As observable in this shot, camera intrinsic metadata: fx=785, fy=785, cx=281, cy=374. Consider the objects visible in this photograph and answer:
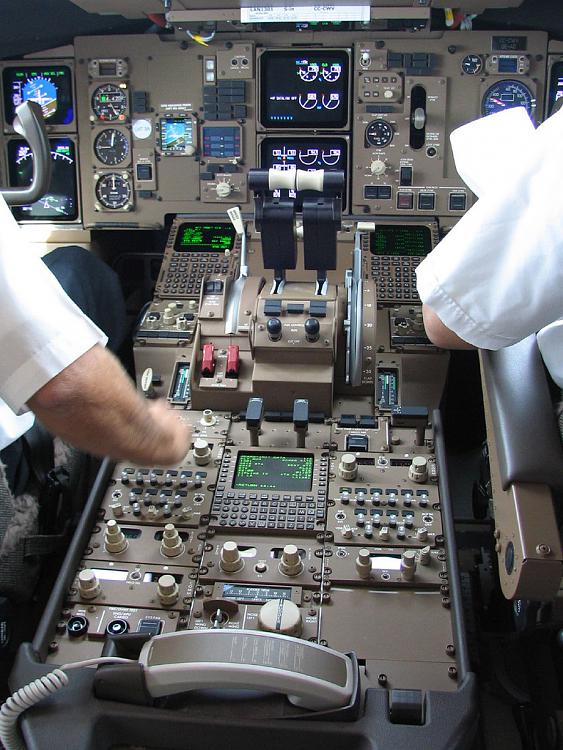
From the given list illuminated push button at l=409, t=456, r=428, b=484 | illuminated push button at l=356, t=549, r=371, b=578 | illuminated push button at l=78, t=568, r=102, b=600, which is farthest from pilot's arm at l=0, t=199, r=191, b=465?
illuminated push button at l=409, t=456, r=428, b=484

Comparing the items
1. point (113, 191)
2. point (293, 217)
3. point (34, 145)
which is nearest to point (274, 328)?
point (293, 217)

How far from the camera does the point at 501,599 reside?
8.11 feet

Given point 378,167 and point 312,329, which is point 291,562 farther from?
point 378,167

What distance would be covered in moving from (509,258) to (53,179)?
120 inches

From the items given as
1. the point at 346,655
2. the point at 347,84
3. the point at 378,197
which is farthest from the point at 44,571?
the point at 347,84

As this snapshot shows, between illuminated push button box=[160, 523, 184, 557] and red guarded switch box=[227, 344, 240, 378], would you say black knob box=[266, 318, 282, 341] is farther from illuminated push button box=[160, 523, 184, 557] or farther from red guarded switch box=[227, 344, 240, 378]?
illuminated push button box=[160, 523, 184, 557]

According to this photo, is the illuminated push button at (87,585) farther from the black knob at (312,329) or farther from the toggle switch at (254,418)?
the black knob at (312,329)

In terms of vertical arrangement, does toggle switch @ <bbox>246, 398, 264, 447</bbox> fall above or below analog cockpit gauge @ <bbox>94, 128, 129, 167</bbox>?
below

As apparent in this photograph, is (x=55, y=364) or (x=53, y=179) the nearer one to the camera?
(x=55, y=364)

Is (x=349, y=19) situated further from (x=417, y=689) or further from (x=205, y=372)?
(x=417, y=689)

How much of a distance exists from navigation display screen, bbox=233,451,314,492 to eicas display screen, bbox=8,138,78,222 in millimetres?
2006

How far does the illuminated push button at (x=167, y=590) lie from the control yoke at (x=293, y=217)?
4.08 feet

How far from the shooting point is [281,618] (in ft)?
5.98

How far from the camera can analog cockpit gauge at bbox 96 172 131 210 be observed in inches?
149
